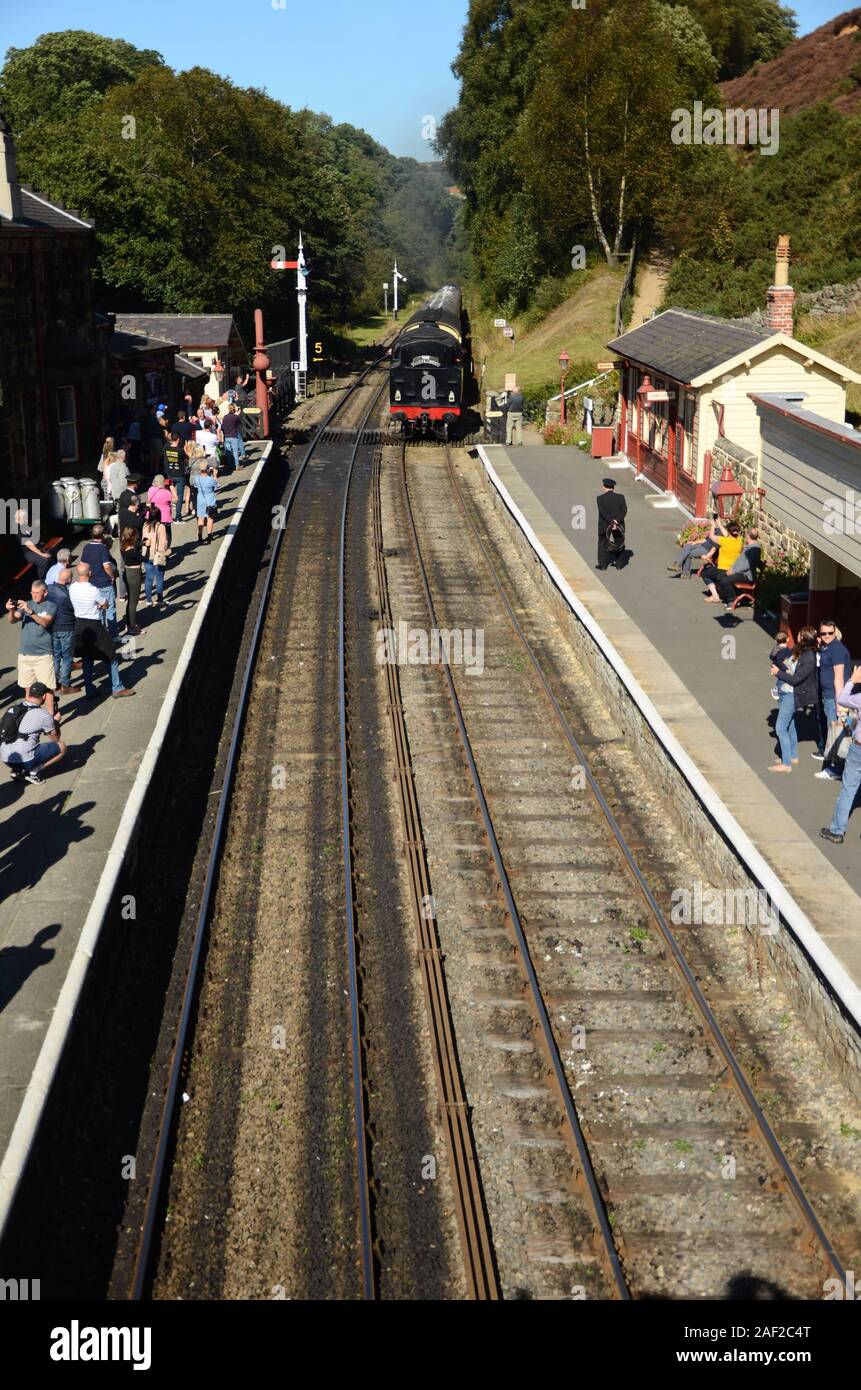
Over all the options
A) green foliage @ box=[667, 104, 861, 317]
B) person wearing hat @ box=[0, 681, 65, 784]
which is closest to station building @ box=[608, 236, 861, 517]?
green foliage @ box=[667, 104, 861, 317]

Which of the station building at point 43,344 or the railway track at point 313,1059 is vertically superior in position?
the station building at point 43,344

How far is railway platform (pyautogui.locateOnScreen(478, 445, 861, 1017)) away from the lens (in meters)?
11.7

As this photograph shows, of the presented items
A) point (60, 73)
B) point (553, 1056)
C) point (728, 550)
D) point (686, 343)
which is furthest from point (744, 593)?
point (60, 73)

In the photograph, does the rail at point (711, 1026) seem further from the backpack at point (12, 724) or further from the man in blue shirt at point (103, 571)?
the backpack at point (12, 724)

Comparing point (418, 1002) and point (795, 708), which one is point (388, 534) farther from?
point (418, 1002)

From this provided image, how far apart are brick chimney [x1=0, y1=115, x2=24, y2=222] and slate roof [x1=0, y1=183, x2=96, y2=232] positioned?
0.25 meters

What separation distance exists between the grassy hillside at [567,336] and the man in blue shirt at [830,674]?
3335 centimetres

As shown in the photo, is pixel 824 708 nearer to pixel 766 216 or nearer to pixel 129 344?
pixel 129 344

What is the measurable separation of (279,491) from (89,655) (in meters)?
16.7

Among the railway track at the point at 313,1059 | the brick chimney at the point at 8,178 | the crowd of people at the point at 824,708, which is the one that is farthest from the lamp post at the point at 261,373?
the crowd of people at the point at 824,708

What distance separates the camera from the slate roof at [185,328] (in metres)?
39.7

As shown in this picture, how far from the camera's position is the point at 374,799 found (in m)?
15.1

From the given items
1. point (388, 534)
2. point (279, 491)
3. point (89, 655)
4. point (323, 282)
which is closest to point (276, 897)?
point (89, 655)

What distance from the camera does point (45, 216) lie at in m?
26.7
